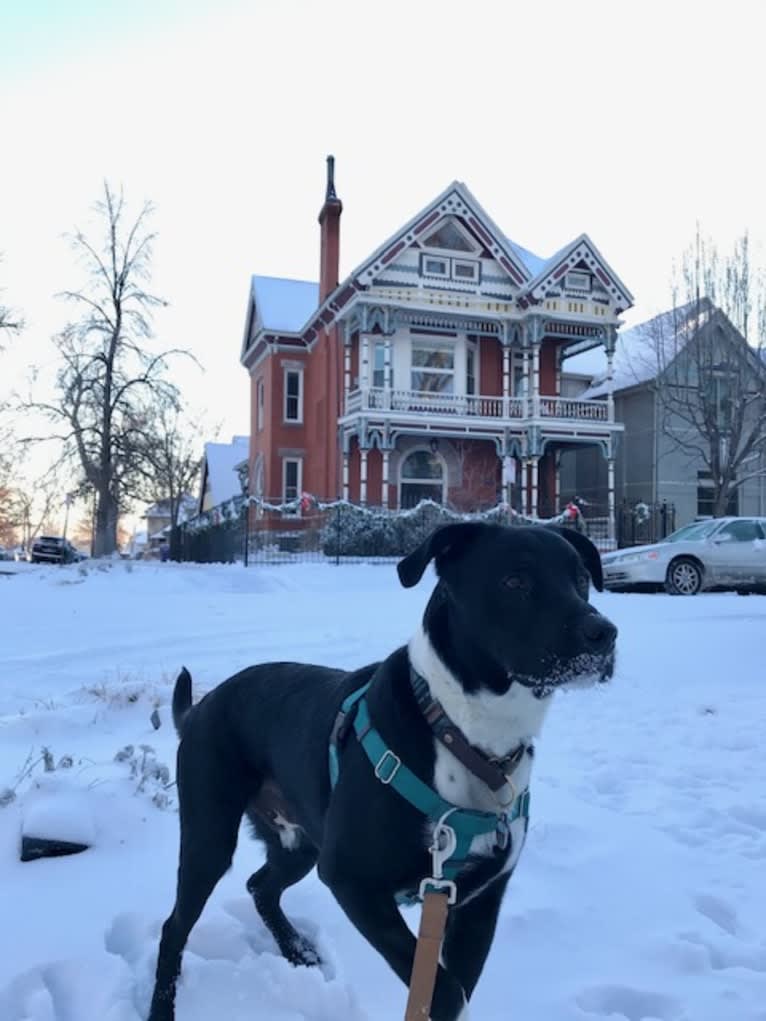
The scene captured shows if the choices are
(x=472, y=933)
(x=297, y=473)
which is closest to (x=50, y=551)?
(x=297, y=473)

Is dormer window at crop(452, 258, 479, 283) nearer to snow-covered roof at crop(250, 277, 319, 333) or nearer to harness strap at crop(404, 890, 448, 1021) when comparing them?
snow-covered roof at crop(250, 277, 319, 333)

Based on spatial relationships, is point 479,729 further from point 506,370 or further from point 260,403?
point 260,403

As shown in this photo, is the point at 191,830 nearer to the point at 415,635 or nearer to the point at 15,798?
the point at 415,635

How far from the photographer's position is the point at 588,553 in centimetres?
A: 289

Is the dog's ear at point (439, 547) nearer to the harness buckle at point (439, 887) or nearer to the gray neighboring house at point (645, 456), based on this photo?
the harness buckle at point (439, 887)

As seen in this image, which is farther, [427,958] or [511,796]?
[511,796]

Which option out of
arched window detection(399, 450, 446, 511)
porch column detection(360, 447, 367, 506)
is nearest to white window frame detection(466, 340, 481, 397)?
arched window detection(399, 450, 446, 511)

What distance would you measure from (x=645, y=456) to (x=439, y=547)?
30.4 metres

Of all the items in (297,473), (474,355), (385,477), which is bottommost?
(385,477)

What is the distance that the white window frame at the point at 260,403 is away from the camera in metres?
32.5

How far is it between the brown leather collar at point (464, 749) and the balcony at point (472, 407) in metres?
23.5

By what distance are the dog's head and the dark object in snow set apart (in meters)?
2.02

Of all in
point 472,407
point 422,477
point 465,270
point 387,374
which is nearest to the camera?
point 387,374

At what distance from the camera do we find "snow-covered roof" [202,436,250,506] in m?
47.1
